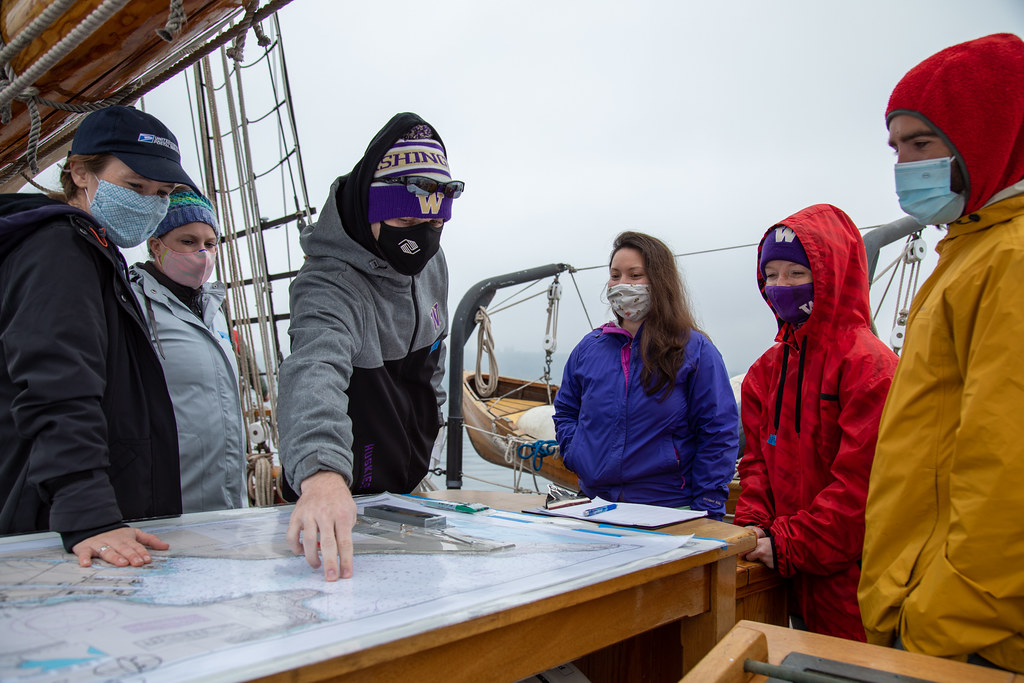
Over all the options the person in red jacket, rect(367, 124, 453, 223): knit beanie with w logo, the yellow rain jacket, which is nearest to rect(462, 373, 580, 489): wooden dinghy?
the person in red jacket

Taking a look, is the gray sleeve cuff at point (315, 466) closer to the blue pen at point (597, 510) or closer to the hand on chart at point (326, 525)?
the hand on chart at point (326, 525)

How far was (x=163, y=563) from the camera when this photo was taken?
1.07 meters

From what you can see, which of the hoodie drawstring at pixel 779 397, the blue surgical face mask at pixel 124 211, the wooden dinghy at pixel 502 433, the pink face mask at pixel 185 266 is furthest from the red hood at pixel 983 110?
the wooden dinghy at pixel 502 433

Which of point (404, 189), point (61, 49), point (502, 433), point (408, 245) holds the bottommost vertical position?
point (502, 433)

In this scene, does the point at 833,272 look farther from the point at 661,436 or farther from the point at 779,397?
the point at 661,436

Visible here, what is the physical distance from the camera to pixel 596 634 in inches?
41.2

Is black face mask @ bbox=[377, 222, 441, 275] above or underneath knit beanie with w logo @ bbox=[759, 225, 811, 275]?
above

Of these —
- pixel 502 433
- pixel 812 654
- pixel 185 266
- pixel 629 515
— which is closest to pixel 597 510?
pixel 629 515

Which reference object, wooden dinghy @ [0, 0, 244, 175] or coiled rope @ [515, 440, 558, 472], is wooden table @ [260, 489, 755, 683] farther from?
coiled rope @ [515, 440, 558, 472]

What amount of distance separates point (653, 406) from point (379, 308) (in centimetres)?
110

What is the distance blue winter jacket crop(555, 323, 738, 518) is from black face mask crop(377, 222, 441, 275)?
1.05m

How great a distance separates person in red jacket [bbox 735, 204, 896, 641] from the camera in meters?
1.78

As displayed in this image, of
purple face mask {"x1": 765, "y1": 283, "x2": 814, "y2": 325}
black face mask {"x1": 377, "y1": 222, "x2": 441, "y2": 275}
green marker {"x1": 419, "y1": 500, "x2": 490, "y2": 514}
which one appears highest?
black face mask {"x1": 377, "y1": 222, "x2": 441, "y2": 275}

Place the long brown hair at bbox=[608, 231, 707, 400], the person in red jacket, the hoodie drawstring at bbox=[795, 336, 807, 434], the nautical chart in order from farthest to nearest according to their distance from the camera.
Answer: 1. the long brown hair at bbox=[608, 231, 707, 400]
2. the hoodie drawstring at bbox=[795, 336, 807, 434]
3. the person in red jacket
4. the nautical chart
